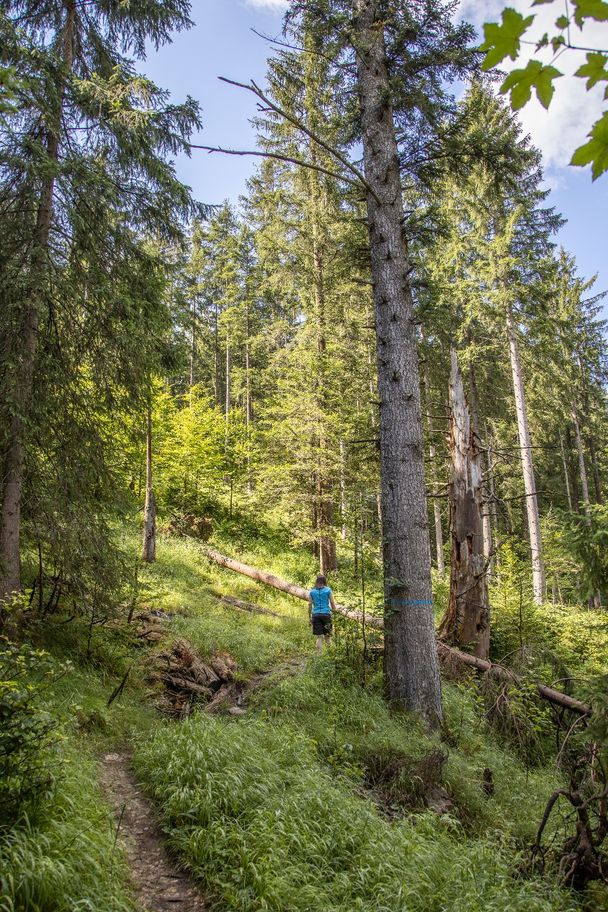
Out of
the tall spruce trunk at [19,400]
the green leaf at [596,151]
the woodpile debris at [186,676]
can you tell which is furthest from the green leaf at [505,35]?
the woodpile debris at [186,676]

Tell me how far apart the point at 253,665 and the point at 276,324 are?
1204 cm

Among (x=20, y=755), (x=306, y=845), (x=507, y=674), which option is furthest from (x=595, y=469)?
(x=20, y=755)

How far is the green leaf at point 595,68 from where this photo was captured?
122 cm

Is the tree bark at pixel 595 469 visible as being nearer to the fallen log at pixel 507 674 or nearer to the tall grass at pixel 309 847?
the fallen log at pixel 507 674

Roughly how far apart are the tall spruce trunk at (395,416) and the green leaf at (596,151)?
5.10 metres

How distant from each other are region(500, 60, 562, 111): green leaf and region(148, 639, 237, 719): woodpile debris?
7191 millimetres

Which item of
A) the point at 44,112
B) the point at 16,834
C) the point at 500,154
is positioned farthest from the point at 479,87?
the point at 16,834

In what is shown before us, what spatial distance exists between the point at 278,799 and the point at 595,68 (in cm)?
452

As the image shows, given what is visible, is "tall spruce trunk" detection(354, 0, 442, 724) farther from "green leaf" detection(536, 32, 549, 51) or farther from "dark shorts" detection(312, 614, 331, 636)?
"green leaf" detection(536, 32, 549, 51)

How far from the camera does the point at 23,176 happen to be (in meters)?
7.01

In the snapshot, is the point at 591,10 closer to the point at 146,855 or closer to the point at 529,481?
the point at 146,855

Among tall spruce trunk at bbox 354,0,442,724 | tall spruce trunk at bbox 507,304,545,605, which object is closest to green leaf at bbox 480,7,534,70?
tall spruce trunk at bbox 354,0,442,724

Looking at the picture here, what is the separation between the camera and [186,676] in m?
7.78

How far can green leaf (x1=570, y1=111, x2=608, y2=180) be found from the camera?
1237 mm
